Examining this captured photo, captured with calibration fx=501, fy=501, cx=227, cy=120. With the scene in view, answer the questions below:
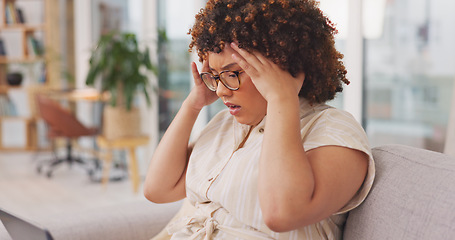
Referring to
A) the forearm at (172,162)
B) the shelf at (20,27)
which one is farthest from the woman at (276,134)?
the shelf at (20,27)

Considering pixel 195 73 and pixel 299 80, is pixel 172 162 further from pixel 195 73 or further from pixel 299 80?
pixel 299 80

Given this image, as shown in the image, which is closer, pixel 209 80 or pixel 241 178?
pixel 241 178

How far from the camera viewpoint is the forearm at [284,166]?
103 cm

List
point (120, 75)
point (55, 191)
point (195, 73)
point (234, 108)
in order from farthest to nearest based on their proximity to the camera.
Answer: point (55, 191)
point (120, 75)
point (195, 73)
point (234, 108)

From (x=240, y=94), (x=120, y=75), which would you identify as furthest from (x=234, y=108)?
(x=120, y=75)

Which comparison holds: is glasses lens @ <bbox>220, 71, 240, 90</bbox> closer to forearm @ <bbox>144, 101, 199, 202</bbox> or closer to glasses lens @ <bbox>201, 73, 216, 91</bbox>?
glasses lens @ <bbox>201, 73, 216, 91</bbox>

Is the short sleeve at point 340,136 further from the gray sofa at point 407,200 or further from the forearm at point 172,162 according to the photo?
the forearm at point 172,162

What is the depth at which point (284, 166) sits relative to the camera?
3.44ft

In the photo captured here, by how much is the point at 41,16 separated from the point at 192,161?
6278 mm

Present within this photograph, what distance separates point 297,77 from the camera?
1167mm

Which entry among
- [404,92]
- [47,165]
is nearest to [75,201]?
[47,165]

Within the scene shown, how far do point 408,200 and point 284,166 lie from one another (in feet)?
0.88

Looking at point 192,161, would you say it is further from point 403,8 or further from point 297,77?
point 403,8

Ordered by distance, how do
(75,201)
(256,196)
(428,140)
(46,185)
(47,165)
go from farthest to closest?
(47,165) → (46,185) → (75,201) → (428,140) → (256,196)
